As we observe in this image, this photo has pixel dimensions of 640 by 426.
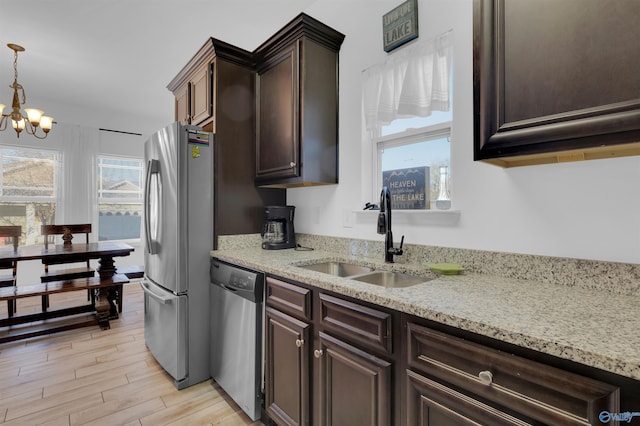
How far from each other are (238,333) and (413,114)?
1648mm

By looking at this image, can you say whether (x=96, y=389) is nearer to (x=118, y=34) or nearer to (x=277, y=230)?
(x=277, y=230)

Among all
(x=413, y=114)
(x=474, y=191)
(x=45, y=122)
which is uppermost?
(x=45, y=122)

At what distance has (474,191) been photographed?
1513 mm

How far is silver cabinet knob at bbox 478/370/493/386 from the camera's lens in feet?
2.63

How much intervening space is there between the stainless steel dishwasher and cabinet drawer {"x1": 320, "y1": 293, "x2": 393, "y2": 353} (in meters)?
0.54

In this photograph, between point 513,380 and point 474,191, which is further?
point 474,191

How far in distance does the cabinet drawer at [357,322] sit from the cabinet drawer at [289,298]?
10cm

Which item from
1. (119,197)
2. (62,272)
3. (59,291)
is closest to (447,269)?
(59,291)

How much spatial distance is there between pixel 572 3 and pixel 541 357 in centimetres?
100

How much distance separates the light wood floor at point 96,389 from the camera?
1795 millimetres

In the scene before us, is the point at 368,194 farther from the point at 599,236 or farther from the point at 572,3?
the point at 572,3

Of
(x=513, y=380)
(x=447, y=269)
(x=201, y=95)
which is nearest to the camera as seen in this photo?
(x=513, y=380)

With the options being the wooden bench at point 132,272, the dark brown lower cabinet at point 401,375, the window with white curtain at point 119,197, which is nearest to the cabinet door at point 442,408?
the dark brown lower cabinet at point 401,375

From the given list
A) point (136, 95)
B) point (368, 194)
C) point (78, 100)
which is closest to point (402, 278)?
point (368, 194)
